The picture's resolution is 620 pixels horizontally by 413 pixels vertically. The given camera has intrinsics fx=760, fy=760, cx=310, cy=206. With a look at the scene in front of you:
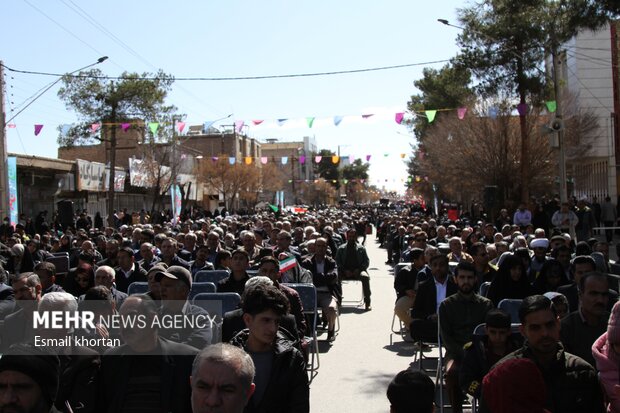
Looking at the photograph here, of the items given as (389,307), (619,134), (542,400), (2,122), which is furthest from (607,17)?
(619,134)

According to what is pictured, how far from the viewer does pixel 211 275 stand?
10.9 meters

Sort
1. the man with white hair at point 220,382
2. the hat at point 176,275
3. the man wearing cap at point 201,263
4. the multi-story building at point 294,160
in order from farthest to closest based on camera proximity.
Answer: the multi-story building at point 294,160
the man wearing cap at point 201,263
the hat at point 176,275
the man with white hair at point 220,382

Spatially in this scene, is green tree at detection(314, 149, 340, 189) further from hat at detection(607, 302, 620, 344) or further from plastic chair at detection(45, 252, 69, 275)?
hat at detection(607, 302, 620, 344)

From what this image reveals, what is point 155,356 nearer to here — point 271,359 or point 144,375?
point 144,375

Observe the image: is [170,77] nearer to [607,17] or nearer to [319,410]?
[607,17]

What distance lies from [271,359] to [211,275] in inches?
263

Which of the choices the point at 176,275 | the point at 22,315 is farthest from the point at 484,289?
the point at 22,315

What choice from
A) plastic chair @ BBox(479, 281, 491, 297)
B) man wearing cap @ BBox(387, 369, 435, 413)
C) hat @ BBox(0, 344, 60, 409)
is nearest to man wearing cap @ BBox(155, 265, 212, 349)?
hat @ BBox(0, 344, 60, 409)

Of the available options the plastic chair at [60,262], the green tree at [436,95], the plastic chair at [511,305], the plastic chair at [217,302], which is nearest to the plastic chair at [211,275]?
the plastic chair at [217,302]

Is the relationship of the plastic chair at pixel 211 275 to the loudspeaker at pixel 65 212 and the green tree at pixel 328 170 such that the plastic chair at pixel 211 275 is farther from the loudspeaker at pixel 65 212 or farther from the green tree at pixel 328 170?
the green tree at pixel 328 170

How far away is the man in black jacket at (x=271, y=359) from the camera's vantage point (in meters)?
4.19

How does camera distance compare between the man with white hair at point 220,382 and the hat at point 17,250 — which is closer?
the man with white hair at point 220,382

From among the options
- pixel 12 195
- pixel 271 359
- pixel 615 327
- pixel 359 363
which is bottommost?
pixel 359 363

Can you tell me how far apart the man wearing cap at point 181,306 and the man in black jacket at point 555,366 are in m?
2.26
